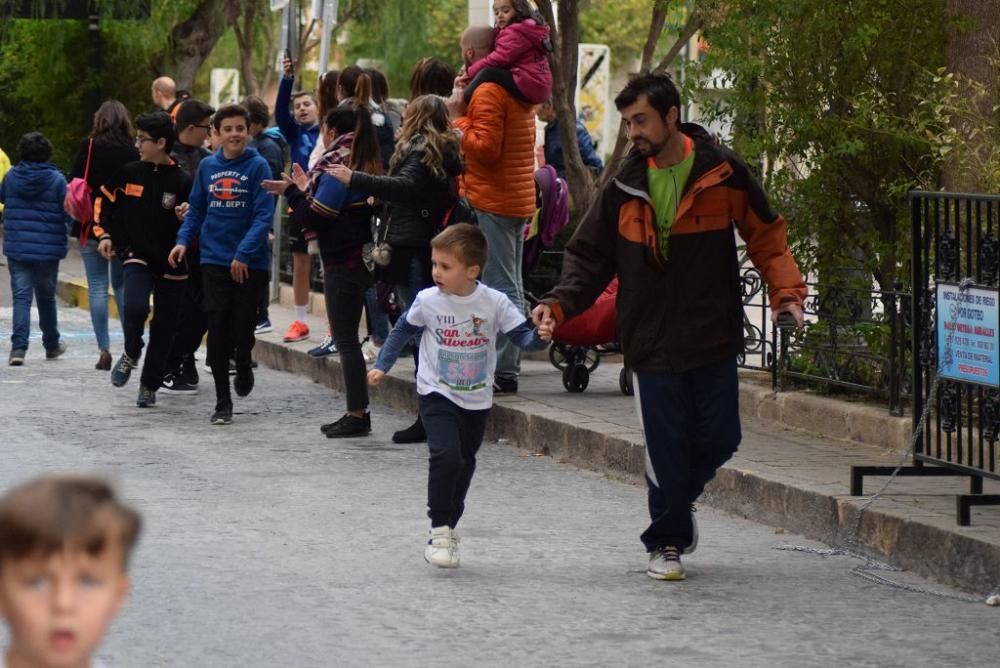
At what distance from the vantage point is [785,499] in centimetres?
809

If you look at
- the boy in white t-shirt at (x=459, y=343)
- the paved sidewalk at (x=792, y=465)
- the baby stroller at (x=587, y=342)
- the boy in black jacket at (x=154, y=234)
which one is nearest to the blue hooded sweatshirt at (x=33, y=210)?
the boy in black jacket at (x=154, y=234)

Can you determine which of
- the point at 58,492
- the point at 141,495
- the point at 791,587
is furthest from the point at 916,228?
the point at 58,492

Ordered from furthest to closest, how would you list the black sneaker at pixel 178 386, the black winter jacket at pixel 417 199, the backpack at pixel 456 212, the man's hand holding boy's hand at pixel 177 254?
the black sneaker at pixel 178 386 → the man's hand holding boy's hand at pixel 177 254 → the backpack at pixel 456 212 → the black winter jacket at pixel 417 199

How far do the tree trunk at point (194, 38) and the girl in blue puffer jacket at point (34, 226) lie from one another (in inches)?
513

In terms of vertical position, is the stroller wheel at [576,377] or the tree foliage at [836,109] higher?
the tree foliage at [836,109]

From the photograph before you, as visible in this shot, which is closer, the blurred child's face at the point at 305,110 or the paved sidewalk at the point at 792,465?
the paved sidewalk at the point at 792,465

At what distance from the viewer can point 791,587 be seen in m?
6.89

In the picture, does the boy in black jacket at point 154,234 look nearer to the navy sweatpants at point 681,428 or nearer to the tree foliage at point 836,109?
the tree foliage at point 836,109

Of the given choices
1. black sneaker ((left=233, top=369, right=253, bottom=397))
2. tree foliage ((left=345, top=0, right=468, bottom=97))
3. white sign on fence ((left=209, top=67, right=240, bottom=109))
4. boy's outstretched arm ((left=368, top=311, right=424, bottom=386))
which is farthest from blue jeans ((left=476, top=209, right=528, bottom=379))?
tree foliage ((left=345, top=0, right=468, bottom=97))

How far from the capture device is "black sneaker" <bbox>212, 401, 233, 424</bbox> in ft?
37.1

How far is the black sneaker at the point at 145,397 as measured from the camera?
12.0 metres

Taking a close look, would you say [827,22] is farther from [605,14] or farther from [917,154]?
[605,14]

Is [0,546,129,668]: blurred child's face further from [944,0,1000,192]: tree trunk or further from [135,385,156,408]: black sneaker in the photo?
[135,385,156,408]: black sneaker

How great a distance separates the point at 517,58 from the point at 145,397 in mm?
3194
